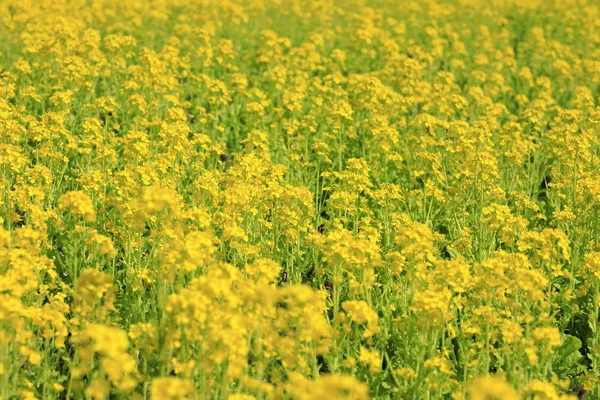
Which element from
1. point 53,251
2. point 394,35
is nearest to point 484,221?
point 53,251

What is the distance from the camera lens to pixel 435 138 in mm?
9797

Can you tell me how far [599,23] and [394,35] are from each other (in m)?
4.46

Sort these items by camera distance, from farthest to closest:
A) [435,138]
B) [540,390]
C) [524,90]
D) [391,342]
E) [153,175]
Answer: [524,90]
[435,138]
[153,175]
[391,342]
[540,390]

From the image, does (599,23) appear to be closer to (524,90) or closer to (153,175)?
(524,90)

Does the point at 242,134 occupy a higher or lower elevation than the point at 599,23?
lower

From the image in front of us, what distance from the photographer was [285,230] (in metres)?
6.67

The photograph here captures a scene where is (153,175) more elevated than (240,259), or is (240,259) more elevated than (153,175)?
(153,175)

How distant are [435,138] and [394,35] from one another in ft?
19.7

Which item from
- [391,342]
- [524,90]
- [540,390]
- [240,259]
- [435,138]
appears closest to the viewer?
[540,390]

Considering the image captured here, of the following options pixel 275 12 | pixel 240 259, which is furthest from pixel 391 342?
pixel 275 12

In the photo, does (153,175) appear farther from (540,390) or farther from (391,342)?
(540,390)

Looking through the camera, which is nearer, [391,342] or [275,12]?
[391,342]

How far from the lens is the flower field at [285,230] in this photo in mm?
4910

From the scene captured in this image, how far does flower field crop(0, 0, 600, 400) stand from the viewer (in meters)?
4.91
